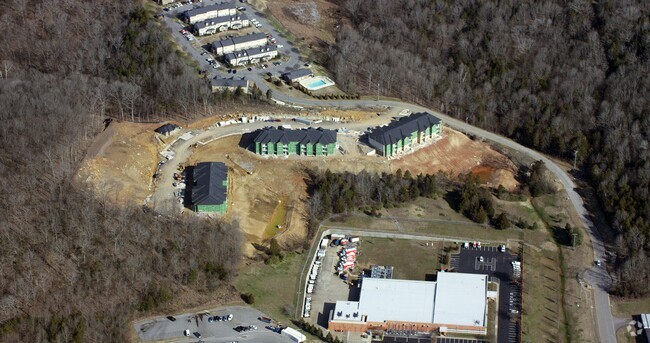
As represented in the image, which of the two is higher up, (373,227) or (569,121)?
(569,121)

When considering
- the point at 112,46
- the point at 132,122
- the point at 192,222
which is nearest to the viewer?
the point at 192,222

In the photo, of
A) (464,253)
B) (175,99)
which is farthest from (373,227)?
(175,99)

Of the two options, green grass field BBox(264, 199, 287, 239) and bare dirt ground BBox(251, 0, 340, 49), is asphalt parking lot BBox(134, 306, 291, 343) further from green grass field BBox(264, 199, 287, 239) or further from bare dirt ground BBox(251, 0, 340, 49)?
bare dirt ground BBox(251, 0, 340, 49)

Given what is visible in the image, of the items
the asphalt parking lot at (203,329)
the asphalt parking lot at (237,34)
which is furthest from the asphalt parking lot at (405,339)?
the asphalt parking lot at (237,34)

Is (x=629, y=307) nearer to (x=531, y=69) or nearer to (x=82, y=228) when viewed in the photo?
(x=531, y=69)

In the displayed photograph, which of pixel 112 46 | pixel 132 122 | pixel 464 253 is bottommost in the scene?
pixel 464 253

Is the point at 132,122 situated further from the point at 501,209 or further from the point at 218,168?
the point at 501,209

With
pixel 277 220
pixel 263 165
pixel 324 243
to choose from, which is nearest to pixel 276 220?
pixel 277 220

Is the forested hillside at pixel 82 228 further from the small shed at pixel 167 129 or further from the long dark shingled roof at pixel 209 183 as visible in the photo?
the small shed at pixel 167 129
